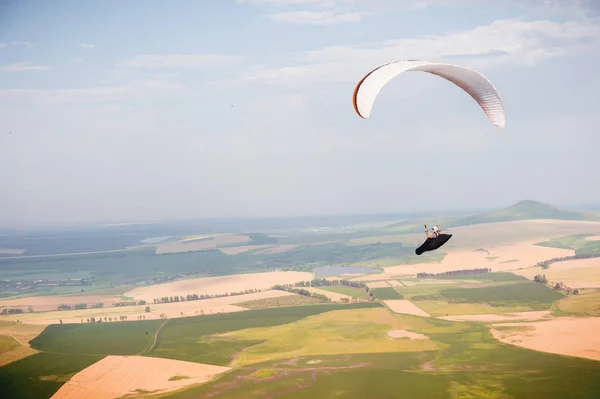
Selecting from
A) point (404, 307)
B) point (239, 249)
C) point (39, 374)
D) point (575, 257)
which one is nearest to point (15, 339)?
point (39, 374)

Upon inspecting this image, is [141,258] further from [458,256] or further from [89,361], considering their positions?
[89,361]

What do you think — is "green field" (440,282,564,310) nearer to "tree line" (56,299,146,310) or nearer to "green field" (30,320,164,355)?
"green field" (30,320,164,355)

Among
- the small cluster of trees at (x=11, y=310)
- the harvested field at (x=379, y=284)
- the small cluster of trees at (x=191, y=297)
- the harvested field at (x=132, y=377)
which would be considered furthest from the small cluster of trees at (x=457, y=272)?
the small cluster of trees at (x=11, y=310)

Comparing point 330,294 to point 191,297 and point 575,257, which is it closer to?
point 191,297

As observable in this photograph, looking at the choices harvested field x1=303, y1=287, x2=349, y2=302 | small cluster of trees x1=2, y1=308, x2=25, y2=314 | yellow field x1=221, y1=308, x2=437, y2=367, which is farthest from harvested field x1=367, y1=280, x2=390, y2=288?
→ small cluster of trees x1=2, y1=308, x2=25, y2=314

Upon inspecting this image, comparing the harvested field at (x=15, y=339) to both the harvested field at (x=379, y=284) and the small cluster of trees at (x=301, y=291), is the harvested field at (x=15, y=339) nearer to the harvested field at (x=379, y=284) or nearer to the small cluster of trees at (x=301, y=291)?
the small cluster of trees at (x=301, y=291)

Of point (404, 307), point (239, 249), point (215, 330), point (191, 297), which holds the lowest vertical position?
point (404, 307)

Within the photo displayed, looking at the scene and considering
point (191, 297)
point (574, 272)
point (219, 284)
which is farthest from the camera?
point (219, 284)
